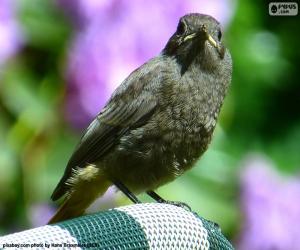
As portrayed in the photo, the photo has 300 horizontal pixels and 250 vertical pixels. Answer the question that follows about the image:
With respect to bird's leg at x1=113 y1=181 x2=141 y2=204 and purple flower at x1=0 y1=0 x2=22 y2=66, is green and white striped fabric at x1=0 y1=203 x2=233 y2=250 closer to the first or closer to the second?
bird's leg at x1=113 y1=181 x2=141 y2=204

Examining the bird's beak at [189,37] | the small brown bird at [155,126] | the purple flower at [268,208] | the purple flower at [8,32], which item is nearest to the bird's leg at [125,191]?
the small brown bird at [155,126]

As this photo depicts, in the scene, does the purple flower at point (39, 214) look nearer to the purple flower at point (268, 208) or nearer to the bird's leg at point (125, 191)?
the bird's leg at point (125, 191)

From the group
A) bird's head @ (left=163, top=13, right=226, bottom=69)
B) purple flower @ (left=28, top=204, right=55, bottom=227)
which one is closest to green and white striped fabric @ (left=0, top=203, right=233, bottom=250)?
bird's head @ (left=163, top=13, right=226, bottom=69)

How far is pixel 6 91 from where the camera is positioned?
5008 mm

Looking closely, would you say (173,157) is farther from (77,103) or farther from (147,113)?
(77,103)

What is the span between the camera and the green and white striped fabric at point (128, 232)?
320cm

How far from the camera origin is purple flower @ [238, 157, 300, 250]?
539 cm

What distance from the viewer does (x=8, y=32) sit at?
5012 millimetres

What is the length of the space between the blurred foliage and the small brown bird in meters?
0.55

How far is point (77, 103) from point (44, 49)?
1.39 ft

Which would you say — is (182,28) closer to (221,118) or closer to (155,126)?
(155,126)

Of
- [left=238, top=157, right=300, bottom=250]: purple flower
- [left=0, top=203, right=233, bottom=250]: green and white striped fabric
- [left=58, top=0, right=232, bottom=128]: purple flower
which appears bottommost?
[left=238, top=157, right=300, bottom=250]: purple flower

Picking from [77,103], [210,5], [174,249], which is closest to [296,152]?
[210,5]

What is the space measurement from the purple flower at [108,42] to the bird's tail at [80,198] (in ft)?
2.14
